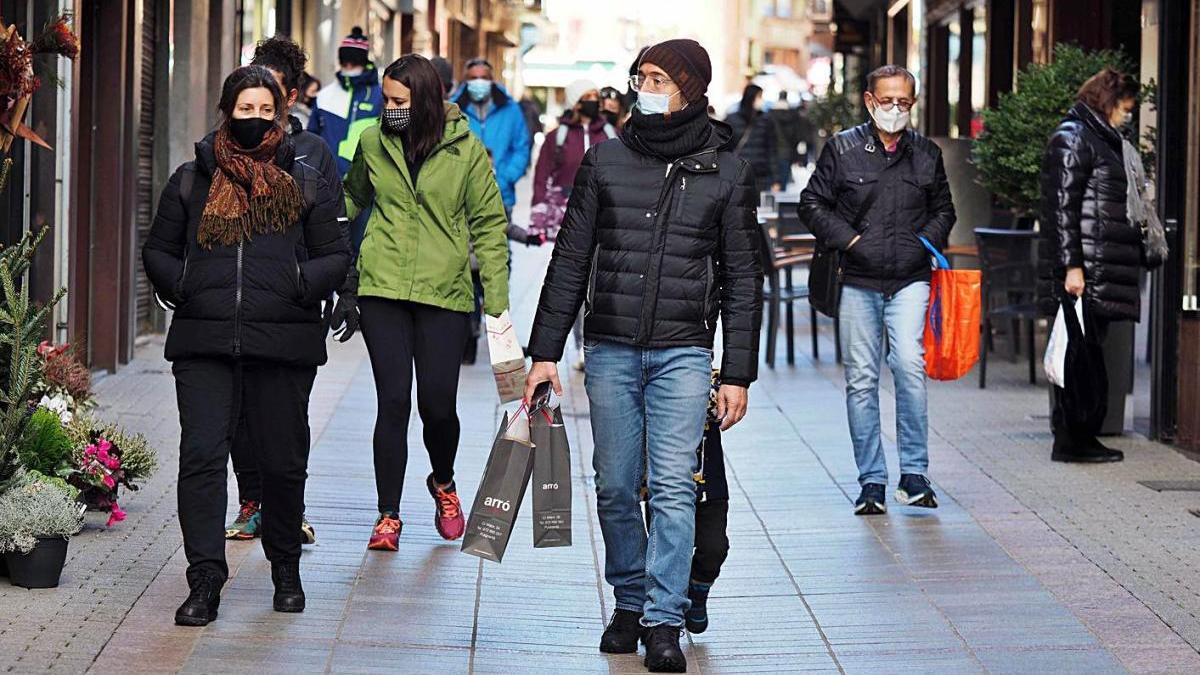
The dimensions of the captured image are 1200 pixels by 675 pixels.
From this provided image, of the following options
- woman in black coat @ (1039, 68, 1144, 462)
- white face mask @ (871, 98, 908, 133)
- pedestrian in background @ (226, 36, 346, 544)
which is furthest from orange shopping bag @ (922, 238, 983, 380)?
pedestrian in background @ (226, 36, 346, 544)

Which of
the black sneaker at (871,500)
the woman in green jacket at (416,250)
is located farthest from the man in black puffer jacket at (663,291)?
the black sneaker at (871,500)

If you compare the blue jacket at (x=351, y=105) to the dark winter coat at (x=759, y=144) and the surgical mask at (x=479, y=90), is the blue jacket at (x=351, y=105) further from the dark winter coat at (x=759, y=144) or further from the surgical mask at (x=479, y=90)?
the dark winter coat at (x=759, y=144)

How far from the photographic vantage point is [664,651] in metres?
5.72

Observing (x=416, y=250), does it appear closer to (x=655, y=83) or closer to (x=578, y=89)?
(x=655, y=83)

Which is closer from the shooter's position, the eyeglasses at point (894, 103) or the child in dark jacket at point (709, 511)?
the child in dark jacket at point (709, 511)

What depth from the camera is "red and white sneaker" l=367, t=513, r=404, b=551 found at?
743cm

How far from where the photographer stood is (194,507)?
20.1ft

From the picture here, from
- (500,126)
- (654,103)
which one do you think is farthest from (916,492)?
(500,126)

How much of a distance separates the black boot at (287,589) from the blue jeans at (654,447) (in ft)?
3.58

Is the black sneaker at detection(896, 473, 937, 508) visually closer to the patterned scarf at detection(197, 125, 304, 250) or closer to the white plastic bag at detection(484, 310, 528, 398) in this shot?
the white plastic bag at detection(484, 310, 528, 398)

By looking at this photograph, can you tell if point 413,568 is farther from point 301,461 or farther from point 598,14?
point 598,14

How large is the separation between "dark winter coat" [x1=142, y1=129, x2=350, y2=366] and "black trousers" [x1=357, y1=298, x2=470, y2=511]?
47.2 inches

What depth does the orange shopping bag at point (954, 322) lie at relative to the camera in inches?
339

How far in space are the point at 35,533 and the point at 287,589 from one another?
82cm
